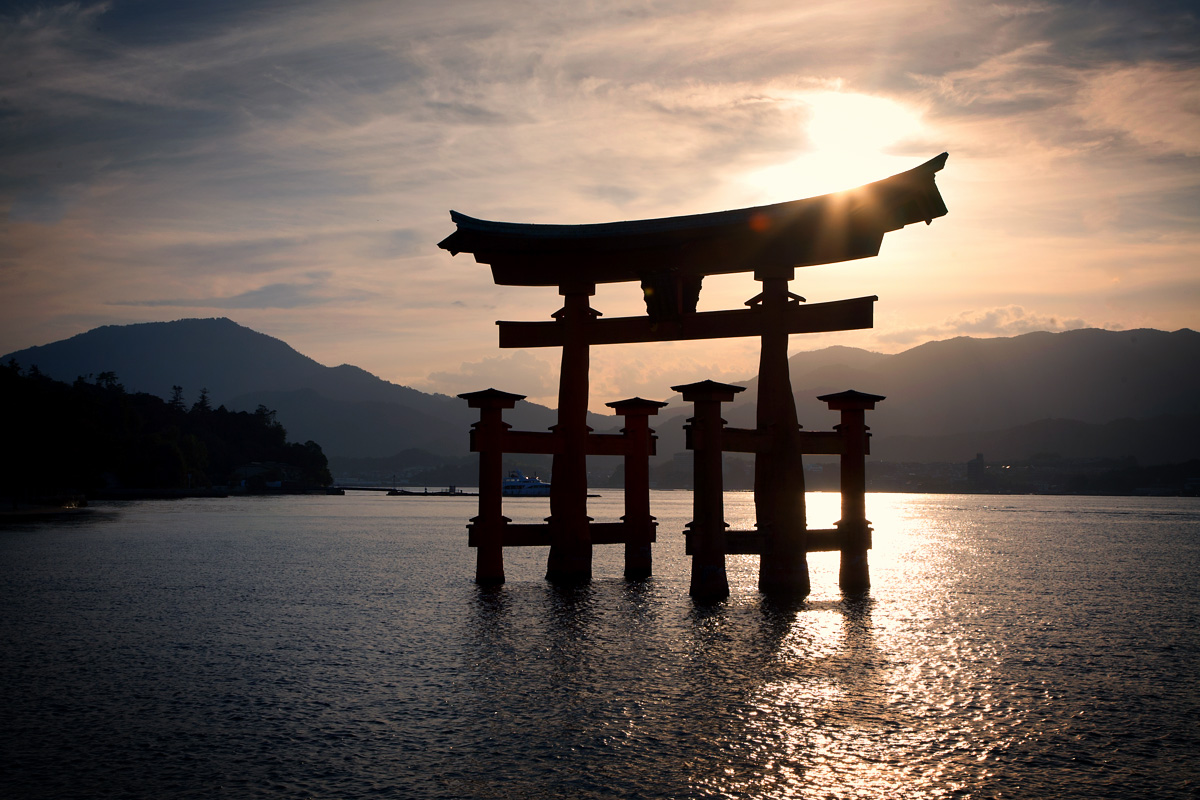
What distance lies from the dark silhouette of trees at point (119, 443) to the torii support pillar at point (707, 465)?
66.1 m

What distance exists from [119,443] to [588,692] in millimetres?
Result: 91029

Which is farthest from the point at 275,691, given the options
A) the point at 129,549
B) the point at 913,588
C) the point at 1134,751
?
the point at 129,549

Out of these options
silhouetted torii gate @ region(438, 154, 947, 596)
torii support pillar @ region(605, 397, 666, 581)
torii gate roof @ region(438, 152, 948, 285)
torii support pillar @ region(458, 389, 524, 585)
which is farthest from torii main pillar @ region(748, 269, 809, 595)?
torii support pillar @ region(458, 389, 524, 585)

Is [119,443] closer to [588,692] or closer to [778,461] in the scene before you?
[778,461]

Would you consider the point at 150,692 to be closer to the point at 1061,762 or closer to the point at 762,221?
the point at 1061,762

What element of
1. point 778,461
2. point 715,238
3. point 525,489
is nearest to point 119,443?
point 715,238

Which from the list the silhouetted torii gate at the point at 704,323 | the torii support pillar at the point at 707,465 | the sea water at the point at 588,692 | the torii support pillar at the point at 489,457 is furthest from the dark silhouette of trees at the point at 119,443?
the torii support pillar at the point at 707,465

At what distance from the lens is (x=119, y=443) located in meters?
88.6

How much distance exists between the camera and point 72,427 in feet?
237

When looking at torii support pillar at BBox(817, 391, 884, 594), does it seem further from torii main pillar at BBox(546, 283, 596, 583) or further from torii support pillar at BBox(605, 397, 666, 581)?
torii main pillar at BBox(546, 283, 596, 583)

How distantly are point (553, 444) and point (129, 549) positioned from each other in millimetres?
27596

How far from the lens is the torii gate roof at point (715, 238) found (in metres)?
17.2

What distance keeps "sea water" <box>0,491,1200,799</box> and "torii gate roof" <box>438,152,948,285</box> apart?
7.50 m

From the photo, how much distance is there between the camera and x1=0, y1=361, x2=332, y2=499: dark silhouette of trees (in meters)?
68.4
